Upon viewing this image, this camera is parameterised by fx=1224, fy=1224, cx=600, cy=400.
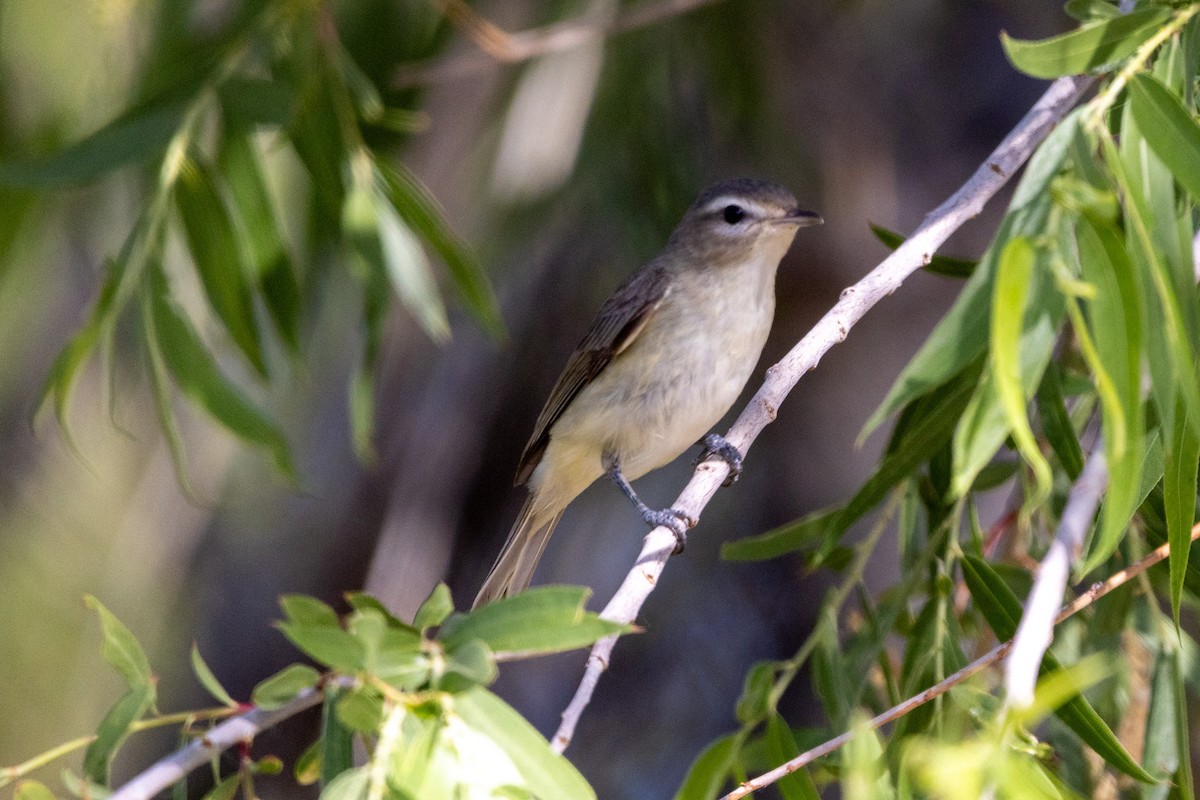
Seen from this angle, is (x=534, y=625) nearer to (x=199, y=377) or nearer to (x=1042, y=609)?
(x=1042, y=609)

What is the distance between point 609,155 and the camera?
388 centimetres

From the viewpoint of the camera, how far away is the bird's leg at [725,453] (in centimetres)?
230

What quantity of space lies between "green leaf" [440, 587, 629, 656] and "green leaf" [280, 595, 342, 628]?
141mm

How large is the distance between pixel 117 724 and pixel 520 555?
1533mm

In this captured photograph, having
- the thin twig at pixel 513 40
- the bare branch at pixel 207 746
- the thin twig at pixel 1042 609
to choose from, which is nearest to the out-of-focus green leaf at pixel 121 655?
the bare branch at pixel 207 746

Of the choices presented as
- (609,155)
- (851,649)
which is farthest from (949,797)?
(609,155)

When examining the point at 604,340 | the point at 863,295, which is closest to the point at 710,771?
the point at 863,295

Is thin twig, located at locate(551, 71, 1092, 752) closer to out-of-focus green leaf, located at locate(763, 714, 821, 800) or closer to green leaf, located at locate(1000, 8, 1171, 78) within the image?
out-of-focus green leaf, located at locate(763, 714, 821, 800)

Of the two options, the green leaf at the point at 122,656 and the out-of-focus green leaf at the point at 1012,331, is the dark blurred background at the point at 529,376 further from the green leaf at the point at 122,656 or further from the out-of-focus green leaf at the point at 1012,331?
the out-of-focus green leaf at the point at 1012,331

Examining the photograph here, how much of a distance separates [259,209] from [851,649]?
1.63 m

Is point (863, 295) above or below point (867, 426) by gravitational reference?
below

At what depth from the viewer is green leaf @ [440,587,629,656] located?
4.30 feet

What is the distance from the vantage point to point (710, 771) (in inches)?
76.5

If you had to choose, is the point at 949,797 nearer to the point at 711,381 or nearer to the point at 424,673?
the point at 424,673
